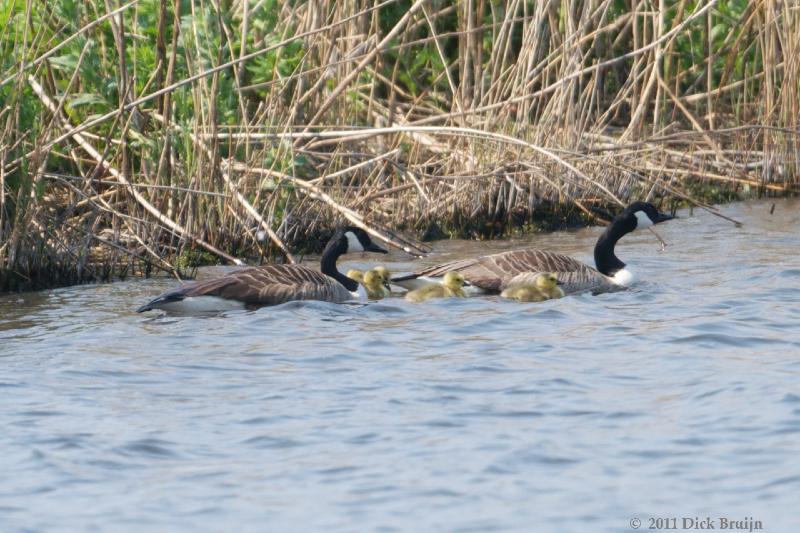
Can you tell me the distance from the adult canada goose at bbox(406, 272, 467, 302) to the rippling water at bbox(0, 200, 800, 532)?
142 millimetres

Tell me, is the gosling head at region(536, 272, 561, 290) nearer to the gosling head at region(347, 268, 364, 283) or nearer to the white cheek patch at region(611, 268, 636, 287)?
the white cheek patch at region(611, 268, 636, 287)

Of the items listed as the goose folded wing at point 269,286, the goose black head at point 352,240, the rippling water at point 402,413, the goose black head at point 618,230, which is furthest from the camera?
the goose black head at point 618,230

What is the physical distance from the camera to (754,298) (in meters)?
9.16

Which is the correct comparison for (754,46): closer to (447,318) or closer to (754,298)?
(754,298)

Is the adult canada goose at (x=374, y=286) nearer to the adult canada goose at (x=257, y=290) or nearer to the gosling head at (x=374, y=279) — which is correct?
the gosling head at (x=374, y=279)

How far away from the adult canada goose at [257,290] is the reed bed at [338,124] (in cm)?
96

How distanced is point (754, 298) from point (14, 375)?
492 centimetres

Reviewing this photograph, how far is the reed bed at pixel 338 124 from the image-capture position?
9.89 m

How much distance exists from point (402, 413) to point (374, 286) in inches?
141

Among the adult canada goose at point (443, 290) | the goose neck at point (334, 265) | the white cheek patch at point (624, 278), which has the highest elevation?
the goose neck at point (334, 265)

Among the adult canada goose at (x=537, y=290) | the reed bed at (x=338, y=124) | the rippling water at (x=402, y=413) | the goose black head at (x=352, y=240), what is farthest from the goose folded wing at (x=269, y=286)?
the adult canada goose at (x=537, y=290)

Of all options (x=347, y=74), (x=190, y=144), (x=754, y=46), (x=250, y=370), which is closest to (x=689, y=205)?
(x=754, y=46)

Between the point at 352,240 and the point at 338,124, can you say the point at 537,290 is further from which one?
the point at 338,124

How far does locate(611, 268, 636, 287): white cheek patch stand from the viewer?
1004cm
